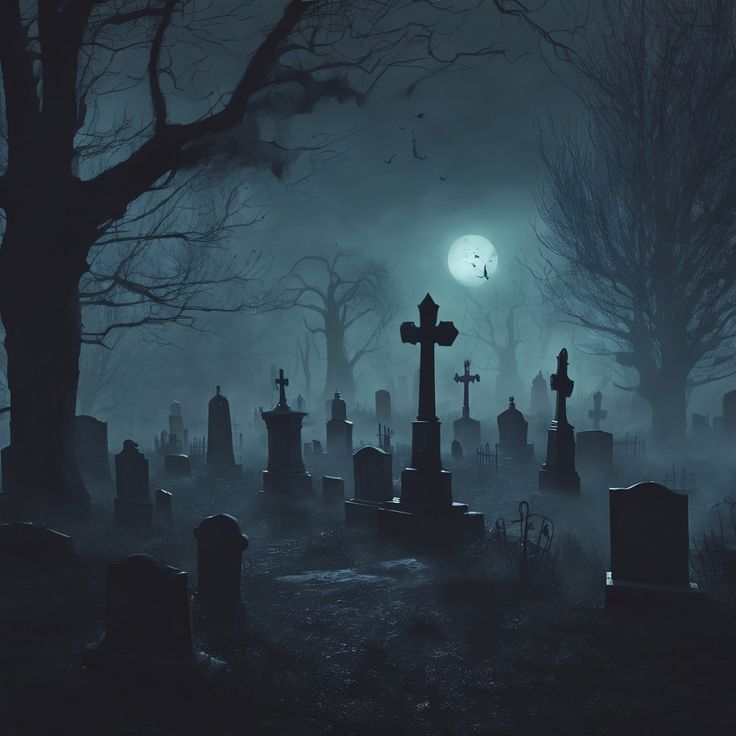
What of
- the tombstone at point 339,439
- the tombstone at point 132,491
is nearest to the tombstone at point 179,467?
the tombstone at point 339,439

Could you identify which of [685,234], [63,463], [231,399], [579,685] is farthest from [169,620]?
[231,399]

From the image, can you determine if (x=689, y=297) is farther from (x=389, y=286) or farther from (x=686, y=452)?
(x=389, y=286)

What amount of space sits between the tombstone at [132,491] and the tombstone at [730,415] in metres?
18.2

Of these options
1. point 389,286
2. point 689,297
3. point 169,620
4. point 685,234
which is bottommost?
point 169,620

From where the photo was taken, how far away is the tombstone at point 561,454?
1231 centimetres

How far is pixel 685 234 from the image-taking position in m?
17.2

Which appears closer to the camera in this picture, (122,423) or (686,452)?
(686,452)

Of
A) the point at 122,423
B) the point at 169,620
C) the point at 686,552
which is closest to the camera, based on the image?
the point at 169,620

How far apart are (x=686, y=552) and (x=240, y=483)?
10.5 metres

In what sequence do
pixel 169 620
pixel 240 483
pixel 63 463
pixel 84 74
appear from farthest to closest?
pixel 240 483 < pixel 84 74 < pixel 63 463 < pixel 169 620

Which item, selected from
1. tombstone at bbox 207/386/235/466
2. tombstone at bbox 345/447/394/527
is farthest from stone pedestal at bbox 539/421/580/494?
tombstone at bbox 207/386/235/466

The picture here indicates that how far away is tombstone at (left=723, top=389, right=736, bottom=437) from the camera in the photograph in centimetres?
2067

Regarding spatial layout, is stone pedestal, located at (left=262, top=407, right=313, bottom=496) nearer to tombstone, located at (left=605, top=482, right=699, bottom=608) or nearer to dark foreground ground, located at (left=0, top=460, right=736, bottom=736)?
dark foreground ground, located at (left=0, top=460, right=736, bottom=736)

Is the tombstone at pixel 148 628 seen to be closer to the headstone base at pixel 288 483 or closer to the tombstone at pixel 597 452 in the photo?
the headstone base at pixel 288 483
